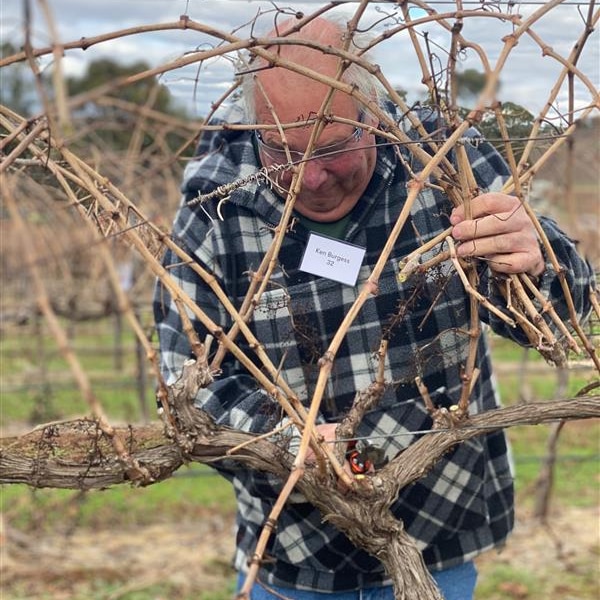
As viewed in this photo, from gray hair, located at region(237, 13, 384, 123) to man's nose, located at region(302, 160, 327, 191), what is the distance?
152 mm

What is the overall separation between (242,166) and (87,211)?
54 cm

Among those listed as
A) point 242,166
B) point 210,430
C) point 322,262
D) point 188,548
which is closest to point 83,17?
point 242,166

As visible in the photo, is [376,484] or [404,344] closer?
[376,484]

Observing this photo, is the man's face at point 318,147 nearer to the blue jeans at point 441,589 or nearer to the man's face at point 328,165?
the man's face at point 328,165

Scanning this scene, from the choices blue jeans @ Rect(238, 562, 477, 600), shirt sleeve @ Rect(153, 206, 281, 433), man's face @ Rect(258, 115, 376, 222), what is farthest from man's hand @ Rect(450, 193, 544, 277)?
blue jeans @ Rect(238, 562, 477, 600)

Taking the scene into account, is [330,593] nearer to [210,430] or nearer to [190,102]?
[210,430]

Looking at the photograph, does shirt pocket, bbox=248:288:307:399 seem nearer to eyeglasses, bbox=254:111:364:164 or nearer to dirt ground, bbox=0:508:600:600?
eyeglasses, bbox=254:111:364:164

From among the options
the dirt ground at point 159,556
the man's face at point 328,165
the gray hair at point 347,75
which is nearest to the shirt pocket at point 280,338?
the man's face at point 328,165

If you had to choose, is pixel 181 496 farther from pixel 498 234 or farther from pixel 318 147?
pixel 498 234

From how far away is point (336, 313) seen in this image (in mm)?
1942

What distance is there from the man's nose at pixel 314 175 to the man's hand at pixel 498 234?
1.31ft

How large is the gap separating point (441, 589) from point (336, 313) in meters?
0.63

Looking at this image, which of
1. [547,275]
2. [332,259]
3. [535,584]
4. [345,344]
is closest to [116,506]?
[535,584]

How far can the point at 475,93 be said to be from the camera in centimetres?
184
